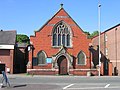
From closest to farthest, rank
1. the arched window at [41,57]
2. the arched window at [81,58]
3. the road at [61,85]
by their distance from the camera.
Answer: the road at [61,85] < the arched window at [41,57] < the arched window at [81,58]

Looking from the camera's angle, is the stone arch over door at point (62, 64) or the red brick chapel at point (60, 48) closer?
the red brick chapel at point (60, 48)

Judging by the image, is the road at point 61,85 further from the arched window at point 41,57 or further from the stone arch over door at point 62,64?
the stone arch over door at point 62,64

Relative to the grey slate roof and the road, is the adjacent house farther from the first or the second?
the road

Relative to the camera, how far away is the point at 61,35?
54.9 m

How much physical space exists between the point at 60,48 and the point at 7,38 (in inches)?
447

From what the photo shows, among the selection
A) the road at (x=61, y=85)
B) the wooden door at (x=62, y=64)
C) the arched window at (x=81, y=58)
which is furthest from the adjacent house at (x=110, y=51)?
the road at (x=61, y=85)

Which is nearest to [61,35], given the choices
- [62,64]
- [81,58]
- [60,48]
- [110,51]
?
[60,48]

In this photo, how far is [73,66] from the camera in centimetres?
5409

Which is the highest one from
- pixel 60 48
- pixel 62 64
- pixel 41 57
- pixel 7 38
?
pixel 7 38

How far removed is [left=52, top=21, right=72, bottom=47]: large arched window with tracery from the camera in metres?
54.7

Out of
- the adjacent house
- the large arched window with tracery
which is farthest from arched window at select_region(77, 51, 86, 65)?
the adjacent house

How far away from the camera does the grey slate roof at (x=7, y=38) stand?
56.5 meters

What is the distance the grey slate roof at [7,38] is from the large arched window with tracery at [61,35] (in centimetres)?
790

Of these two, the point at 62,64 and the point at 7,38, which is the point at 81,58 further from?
the point at 7,38
